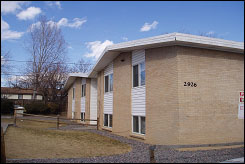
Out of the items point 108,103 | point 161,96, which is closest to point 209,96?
point 161,96

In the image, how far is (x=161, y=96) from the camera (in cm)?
1075

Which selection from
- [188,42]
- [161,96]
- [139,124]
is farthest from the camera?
[139,124]

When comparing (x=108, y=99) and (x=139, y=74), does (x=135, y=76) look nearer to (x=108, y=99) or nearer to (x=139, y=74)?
(x=139, y=74)

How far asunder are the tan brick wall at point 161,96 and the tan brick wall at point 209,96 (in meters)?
0.28

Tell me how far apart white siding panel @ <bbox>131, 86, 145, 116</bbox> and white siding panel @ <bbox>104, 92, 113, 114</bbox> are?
128 inches

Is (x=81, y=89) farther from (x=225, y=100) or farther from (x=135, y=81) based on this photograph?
(x=225, y=100)

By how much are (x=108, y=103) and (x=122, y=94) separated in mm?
2609

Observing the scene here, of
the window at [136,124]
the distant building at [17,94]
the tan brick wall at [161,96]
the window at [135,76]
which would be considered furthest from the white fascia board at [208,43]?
the distant building at [17,94]

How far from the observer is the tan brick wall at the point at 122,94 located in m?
13.5

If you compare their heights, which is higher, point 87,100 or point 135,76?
point 135,76

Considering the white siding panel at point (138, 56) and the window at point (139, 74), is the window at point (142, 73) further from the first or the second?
the white siding panel at point (138, 56)

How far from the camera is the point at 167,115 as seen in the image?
10.3 metres

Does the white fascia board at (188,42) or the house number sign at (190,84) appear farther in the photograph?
the house number sign at (190,84)

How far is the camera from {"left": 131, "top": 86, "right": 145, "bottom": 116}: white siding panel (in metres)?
12.0
